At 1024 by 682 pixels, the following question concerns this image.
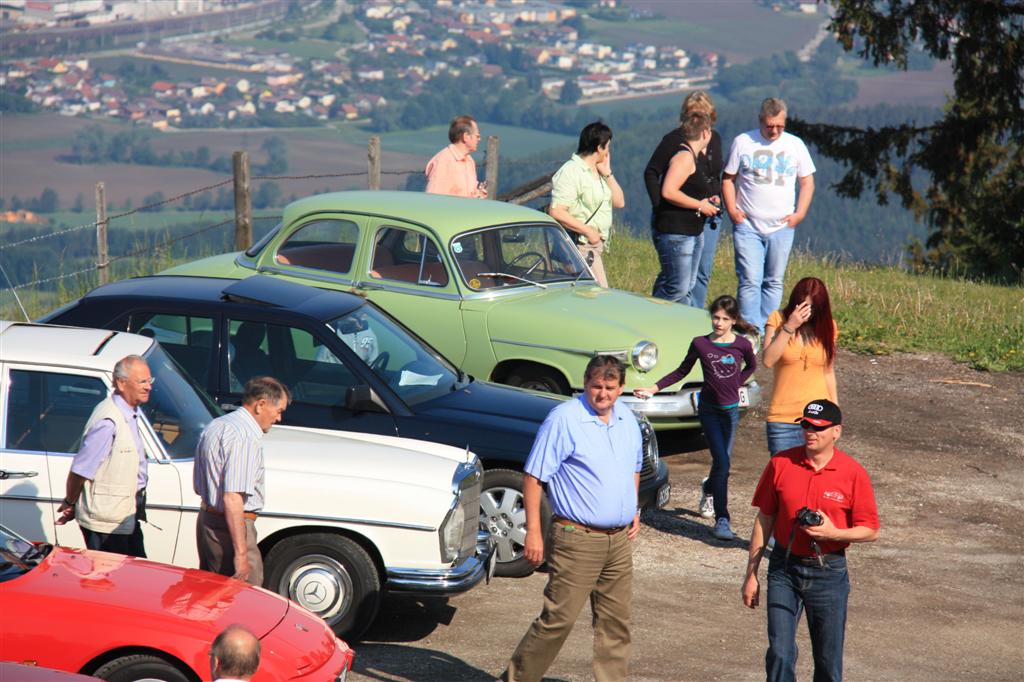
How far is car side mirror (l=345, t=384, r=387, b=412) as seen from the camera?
8.33m

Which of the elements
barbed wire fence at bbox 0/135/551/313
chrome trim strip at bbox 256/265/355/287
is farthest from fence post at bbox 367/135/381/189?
chrome trim strip at bbox 256/265/355/287

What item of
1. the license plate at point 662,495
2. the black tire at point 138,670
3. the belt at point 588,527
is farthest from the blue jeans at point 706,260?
the black tire at point 138,670

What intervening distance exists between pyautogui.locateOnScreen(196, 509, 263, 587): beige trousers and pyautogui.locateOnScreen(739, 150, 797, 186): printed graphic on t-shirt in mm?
6794

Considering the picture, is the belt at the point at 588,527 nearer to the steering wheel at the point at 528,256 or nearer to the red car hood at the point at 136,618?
the red car hood at the point at 136,618

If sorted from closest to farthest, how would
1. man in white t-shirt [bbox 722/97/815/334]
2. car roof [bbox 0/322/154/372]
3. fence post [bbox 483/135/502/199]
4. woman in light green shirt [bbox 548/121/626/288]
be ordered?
car roof [bbox 0/322/154/372], man in white t-shirt [bbox 722/97/815/334], woman in light green shirt [bbox 548/121/626/288], fence post [bbox 483/135/502/199]

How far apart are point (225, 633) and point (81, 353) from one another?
2931 mm

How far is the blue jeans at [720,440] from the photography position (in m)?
9.34

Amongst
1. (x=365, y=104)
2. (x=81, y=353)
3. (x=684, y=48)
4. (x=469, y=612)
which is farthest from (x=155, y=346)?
(x=684, y=48)

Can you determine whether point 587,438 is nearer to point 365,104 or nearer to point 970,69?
point 970,69

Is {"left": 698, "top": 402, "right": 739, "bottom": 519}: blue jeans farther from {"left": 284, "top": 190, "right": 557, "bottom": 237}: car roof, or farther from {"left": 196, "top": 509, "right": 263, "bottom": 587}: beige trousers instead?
{"left": 196, "top": 509, "right": 263, "bottom": 587}: beige trousers

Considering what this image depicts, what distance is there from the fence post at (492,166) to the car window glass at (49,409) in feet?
40.4

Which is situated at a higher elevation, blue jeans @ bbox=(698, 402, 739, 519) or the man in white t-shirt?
the man in white t-shirt

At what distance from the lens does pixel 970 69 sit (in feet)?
86.7

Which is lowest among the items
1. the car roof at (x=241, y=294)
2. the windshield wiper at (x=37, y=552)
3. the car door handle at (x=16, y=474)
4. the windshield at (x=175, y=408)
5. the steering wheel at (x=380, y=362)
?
the car door handle at (x=16, y=474)
